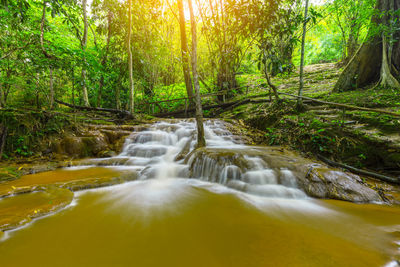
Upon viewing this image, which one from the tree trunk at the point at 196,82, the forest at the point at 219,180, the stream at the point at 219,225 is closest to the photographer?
the stream at the point at 219,225

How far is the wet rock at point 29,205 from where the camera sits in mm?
1735

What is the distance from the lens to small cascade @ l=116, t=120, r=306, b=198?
9.62 ft

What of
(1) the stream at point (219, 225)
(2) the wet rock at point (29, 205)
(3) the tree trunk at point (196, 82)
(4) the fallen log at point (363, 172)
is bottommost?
(1) the stream at point (219, 225)

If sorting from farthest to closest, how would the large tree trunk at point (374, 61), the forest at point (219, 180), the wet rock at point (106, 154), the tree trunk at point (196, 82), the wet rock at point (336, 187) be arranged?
the large tree trunk at point (374, 61) → the wet rock at point (106, 154) → the tree trunk at point (196, 82) → the wet rock at point (336, 187) → the forest at point (219, 180)

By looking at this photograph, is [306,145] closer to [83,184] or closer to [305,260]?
[305,260]

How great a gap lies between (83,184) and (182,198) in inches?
69.1

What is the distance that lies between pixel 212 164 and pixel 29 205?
2.88 m

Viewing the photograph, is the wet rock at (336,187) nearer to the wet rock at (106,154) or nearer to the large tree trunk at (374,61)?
the wet rock at (106,154)

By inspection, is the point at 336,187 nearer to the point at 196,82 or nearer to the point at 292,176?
the point at 292,176

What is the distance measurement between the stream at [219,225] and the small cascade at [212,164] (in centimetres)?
2

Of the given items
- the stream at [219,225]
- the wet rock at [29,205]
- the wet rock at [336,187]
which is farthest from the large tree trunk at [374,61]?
the wet rock at [29,205]

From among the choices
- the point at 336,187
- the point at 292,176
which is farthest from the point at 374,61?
the point at 292,176

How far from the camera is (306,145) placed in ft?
14.3

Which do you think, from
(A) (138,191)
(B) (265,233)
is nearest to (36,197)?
(A) (138,191)
